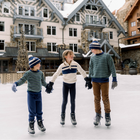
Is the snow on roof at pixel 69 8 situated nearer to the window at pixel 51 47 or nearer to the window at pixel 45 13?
the window at pixel 45 13

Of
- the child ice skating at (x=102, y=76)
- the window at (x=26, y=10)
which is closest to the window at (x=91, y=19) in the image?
the window at (x=26, y=10)

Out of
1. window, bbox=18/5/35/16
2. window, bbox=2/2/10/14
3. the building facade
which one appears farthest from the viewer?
window, bbox=18/5/35/16

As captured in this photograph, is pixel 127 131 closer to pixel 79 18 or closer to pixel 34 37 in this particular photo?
pixel 34 37

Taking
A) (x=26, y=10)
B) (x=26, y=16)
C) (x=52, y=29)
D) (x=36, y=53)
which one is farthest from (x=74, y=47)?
(x=26, y=10)

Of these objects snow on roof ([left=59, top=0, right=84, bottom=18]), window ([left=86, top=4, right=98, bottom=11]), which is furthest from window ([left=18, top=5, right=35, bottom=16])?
window ([left=86, top=4, right=98, bottom=11])

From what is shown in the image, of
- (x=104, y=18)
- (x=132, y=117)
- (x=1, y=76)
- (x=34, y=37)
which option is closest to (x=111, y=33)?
(x=104, y=18)

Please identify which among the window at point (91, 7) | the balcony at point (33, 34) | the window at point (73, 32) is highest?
the window at point (91, 7)

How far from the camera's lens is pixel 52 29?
27484mm

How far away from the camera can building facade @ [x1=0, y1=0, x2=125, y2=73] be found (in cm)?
2434

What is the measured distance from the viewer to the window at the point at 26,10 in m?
25.4

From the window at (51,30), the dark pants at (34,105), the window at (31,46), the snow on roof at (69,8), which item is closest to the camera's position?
the dark pants at (34,105)

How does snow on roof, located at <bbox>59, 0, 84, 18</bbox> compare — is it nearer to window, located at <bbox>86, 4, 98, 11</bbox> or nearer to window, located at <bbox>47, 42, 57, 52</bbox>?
window, located at <bbox>86, 4, 98, 11</bbox>

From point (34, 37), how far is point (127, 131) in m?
23.1

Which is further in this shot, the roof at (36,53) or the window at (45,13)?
the window at (45,13)
